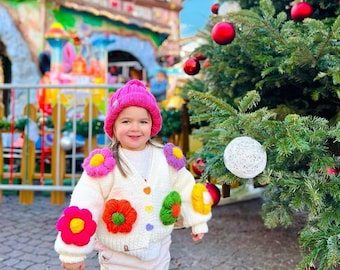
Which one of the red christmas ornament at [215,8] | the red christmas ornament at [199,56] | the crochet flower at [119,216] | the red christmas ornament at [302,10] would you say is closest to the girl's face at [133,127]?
the crochet flower at [119,216]

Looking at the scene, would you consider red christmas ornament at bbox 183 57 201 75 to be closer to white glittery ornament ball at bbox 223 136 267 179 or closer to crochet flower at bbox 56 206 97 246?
white glittery ornament ball at bbox 223 136 267 179

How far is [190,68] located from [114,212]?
4.92 feet

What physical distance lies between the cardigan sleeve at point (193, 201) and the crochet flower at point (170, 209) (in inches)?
2.8

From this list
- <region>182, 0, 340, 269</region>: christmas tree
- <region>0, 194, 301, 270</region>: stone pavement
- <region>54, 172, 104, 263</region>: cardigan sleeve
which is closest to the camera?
<region>54, 172, 104, 263</region>: cardigan sleeve

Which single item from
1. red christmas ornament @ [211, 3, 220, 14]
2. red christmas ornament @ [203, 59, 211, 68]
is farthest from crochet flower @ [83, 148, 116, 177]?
red christmas ornament @ [211, 3, 220, 14]

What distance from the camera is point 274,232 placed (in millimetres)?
3510

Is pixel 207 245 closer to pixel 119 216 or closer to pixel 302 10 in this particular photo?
pixel 119 216

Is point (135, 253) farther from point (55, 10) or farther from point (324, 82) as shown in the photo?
point (55, 10)

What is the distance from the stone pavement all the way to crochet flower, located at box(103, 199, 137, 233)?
118cm

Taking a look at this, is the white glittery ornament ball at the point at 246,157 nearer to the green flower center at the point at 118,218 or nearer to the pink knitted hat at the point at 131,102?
the pink knitted hat at the point at 131,102

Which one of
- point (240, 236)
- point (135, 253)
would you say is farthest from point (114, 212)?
point (240, 236)

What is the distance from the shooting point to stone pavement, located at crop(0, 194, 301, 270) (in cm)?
280

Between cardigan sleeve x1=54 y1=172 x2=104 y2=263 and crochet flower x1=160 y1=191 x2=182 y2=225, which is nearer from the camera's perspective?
cardigan sleeve x1=54 y1=172 x2=104 y2=263

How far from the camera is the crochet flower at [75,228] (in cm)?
156
